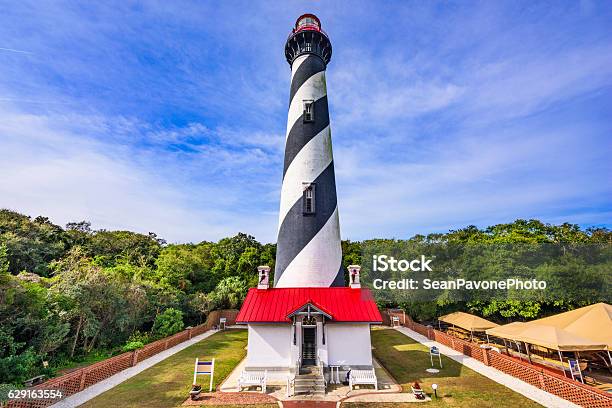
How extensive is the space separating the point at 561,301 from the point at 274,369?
750 inches

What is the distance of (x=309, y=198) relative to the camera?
15086 mm

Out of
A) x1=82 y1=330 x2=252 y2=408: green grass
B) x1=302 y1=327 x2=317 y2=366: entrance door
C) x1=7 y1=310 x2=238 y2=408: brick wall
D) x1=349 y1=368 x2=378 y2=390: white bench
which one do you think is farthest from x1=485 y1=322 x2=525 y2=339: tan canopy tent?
x1=7 y1=310 x2=238 y2=408: brick wall

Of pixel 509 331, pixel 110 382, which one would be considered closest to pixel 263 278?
pixel 110 382

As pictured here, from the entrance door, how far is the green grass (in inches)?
140

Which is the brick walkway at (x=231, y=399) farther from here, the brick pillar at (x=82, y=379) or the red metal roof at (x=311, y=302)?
the brick pillar at (x=82, y=379)

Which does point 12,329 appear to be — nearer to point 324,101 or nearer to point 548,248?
point 324,101

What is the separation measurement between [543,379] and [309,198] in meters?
11.4

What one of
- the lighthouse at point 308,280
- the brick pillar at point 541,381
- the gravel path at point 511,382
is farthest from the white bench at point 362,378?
the brick pillar at point 541,381

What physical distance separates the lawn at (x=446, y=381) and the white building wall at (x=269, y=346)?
11.5 ft

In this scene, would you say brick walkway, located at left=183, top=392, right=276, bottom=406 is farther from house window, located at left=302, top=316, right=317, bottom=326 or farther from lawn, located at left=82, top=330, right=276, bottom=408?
house window, located at left=302, top=316, right=317, bottom=326

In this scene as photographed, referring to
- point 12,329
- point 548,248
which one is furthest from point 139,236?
point 548,248

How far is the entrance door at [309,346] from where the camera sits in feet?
41.0

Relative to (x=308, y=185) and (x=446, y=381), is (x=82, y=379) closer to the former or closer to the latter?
(x=308, y=185)

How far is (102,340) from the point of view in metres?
17.0
